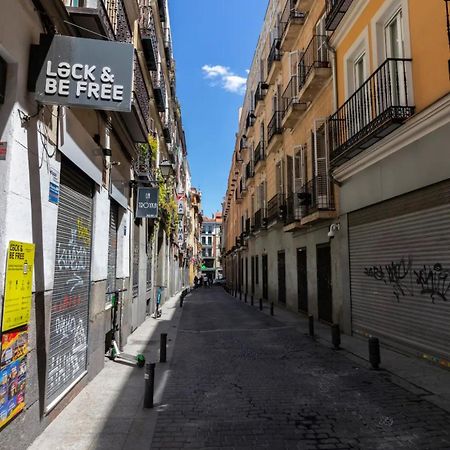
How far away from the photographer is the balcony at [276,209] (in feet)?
63.9

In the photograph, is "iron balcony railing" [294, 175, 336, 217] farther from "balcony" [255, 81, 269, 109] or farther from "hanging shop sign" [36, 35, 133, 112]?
"balcony" [255, 81, 269, 109]

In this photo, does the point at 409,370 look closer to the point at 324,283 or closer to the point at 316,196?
the point at 324,283

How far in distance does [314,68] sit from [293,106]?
8.28 ft

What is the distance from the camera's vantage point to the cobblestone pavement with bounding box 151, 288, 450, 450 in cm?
473

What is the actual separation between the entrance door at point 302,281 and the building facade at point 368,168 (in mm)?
45

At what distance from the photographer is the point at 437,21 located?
25.6 ft

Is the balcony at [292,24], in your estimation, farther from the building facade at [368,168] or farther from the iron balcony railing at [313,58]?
the iron balcony railing at [313,58]

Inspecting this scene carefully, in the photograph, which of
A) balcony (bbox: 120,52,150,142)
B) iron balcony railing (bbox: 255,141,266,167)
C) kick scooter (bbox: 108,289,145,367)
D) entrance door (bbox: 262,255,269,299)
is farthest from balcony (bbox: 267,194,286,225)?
kick scooter (bbox: 108,289,145,367)

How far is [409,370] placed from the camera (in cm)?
770

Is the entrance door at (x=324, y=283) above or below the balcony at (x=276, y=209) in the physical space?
below

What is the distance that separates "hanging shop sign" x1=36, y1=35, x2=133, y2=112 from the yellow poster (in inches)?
64.7

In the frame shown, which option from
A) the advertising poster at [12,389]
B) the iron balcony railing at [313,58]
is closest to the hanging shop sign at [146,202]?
the iron balcony railing at [313,58]

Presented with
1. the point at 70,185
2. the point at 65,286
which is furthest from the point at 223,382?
the point at 70,185

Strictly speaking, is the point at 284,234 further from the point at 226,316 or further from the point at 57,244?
the point at 57,244
